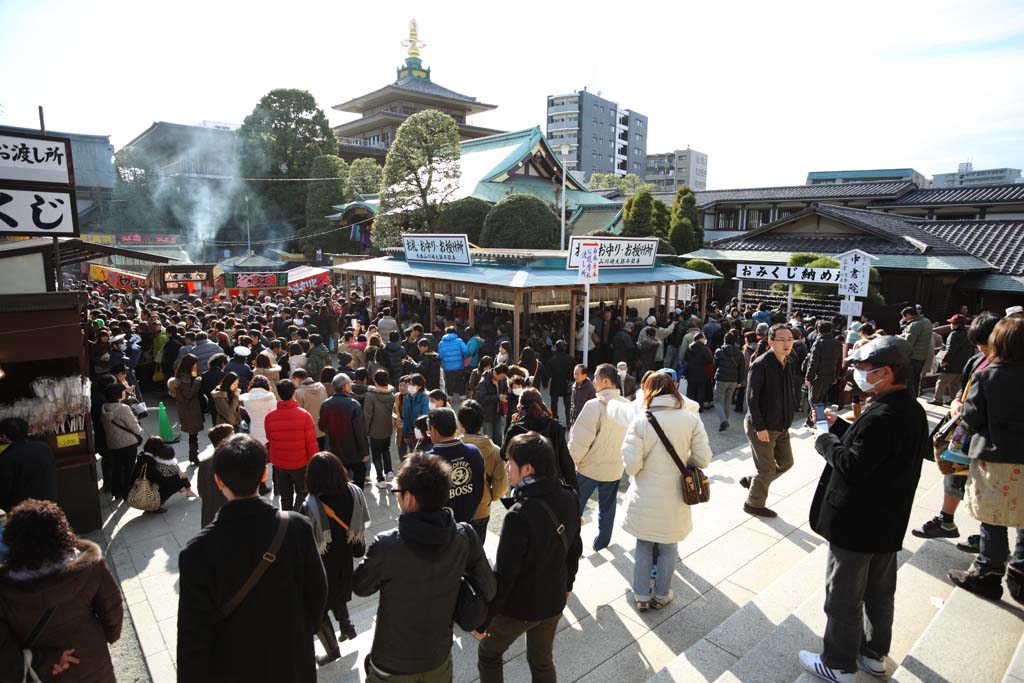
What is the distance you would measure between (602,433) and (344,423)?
2.67 m

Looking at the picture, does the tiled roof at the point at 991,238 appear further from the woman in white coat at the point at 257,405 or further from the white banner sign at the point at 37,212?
the white banner sign at the point at 37,212

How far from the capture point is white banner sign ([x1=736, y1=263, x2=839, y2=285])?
13.9 meters

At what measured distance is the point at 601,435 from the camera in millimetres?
4699

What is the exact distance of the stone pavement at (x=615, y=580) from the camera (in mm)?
3604

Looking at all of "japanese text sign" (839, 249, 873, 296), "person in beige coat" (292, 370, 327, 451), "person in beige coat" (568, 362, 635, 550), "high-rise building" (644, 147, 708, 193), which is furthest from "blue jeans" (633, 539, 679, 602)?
"high-rise building" (644, 147, 708, 193)

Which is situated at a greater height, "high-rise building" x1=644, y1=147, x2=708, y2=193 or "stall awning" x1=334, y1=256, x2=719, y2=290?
"high-rise building" x1=644, y1=147, x2=708, y2=193

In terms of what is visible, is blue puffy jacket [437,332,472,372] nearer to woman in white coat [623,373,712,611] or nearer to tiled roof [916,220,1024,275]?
woman in white coat [623,373,712,611]

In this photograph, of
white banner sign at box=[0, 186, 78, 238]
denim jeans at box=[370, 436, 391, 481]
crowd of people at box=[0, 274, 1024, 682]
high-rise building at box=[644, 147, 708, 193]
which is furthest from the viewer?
high-rise building at box=[644, 147, 708, 193]

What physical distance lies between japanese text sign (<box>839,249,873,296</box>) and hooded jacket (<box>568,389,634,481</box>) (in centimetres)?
878

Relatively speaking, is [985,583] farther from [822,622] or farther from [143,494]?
[143,494]

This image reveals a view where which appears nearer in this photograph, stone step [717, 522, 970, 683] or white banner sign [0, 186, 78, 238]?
stone step [717, 522, 970, 683]

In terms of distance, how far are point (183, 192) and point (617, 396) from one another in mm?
48590

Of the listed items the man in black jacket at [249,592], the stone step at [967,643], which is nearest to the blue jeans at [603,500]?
the stone step at [967,643]

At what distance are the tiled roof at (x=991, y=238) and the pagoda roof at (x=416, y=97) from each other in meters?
44.7
